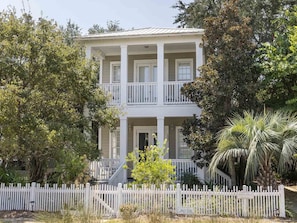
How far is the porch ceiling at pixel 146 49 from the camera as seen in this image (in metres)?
18.0

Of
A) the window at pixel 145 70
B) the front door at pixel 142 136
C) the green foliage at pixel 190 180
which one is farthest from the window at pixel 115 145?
the green foliage at pixel 190 180

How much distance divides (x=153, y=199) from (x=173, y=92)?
7.05 metres

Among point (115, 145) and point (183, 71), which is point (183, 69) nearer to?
point (183, 71)

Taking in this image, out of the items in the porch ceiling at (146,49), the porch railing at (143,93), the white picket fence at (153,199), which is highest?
the porch ceiling at (146,49)

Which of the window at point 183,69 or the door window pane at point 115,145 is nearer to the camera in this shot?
the window at point 183,69

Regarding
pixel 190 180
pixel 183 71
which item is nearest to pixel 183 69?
pixel 183 71

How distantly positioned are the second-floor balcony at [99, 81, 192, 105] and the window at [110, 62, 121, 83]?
2667 millimetres

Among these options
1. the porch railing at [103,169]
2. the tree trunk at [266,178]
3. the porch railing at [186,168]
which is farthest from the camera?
the porch railing at [103,169]

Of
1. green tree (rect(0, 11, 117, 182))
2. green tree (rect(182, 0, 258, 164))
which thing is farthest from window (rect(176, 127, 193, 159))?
green tree (rect(0, 11, 117, 182))

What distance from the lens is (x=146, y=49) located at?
1892 centimetres

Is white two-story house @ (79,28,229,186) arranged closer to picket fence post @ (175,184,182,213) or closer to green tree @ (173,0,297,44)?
green tree @ (173,0,297,44)

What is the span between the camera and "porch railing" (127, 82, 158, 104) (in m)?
17.1

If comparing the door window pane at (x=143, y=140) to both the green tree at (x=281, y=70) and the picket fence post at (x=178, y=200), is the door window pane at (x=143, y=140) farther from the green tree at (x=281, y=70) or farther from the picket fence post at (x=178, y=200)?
the picket fence post at (x=178, y=200)

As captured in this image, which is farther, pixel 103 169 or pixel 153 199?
pixel 103 169
